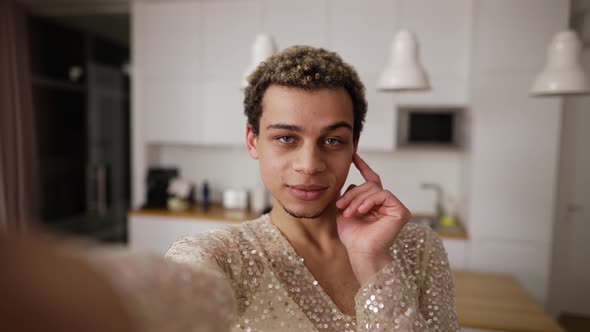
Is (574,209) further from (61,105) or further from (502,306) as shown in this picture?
(61,105)

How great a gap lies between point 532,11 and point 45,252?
3293 mm

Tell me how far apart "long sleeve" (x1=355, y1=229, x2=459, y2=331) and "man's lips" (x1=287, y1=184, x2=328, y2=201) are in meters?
0.20

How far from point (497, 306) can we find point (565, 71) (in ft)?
3.67

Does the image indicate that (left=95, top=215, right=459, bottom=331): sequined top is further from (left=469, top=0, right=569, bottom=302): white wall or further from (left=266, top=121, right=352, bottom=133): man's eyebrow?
(left=469, top=0, right=569, bottom=302): white wall

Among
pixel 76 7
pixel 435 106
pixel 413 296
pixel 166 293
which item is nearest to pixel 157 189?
pixel 76 7

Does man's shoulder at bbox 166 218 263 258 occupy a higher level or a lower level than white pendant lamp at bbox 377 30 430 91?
lower

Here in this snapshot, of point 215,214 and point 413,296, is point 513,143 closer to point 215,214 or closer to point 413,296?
point 215,214

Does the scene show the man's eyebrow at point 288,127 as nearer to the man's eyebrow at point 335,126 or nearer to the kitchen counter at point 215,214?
the man's eyebrow at point 335,126

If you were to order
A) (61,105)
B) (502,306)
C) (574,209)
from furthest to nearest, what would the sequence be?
1. (61,105)
2. (574,209)
3. (502,306)

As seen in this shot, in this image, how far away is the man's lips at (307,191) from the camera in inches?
33.5

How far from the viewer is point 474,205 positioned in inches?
115

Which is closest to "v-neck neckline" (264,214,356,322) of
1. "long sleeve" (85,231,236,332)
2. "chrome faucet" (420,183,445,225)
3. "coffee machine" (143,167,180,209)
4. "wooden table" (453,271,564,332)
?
"long sleeve" (85,231,236,332)

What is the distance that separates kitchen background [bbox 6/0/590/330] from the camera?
9.31 ft

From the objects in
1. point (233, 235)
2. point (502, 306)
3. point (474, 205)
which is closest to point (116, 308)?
point (233, 235)
